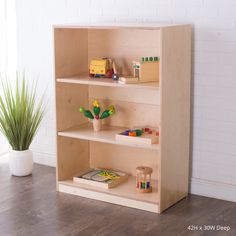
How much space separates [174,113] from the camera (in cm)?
315

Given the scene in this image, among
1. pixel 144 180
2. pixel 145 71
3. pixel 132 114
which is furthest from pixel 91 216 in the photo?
pixel 145 71

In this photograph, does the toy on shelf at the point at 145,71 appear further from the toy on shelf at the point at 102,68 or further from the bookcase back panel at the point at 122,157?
the bookcase back panel at the point at 122,157

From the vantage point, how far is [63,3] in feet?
12.4

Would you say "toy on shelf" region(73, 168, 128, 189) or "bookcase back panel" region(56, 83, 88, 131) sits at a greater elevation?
"bookcase back panel" region(56, 83, 88, 131)

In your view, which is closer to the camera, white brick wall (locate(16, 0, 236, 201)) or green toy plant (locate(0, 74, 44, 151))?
white brick wall (locate(16, 0, 236, 201))

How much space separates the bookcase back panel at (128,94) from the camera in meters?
3.43

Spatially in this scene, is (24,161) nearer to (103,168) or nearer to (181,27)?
(103,168)

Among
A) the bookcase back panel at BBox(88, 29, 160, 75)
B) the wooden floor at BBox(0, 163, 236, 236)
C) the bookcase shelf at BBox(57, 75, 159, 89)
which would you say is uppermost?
the bookcase back panel at BBox(88, 29, 160, 75)

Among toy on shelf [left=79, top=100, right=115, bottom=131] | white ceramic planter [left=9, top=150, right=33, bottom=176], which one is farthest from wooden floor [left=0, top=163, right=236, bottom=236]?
toy on shelf [left=79, top=100, right=115, bottom=131]

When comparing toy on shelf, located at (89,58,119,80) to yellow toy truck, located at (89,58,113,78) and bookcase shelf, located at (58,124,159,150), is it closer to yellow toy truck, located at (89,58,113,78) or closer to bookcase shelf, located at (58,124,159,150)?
yellow toy truck, located at (89,58,113,78)

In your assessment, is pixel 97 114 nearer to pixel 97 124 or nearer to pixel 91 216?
pixel 97 124

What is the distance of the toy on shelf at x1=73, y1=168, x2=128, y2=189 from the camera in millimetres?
3406

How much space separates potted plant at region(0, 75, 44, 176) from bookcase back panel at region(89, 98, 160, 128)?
1.53 ft

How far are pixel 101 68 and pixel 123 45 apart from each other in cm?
24
